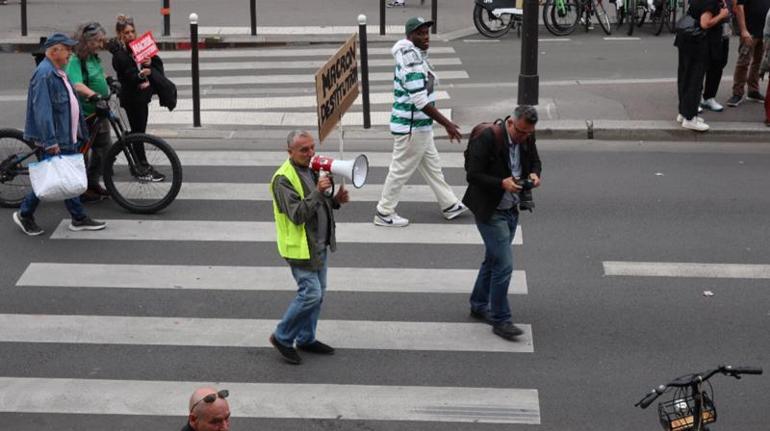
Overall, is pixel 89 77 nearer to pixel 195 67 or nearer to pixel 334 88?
pixel 334 88

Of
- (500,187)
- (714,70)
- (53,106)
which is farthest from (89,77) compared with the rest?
(714,70)

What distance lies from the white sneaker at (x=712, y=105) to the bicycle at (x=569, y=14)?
6401mm

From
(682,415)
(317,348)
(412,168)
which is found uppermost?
(412,168)

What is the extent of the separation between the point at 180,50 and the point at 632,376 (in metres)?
14.2

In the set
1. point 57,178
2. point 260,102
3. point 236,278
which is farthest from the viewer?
point 260,102

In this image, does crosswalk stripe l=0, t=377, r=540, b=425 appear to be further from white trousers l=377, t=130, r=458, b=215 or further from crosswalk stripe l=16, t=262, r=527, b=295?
white trousers l=377, t=130, r=458, b=215

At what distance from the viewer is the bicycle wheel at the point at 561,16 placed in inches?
822

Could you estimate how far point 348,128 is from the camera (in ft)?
47.5

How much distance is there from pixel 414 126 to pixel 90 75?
9.94ft

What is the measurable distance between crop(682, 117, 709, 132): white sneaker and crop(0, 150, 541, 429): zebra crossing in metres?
4.18

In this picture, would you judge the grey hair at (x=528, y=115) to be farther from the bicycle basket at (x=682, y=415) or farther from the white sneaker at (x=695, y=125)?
the white sneaker at (x=695, y=125)

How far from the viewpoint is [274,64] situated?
1908 cm

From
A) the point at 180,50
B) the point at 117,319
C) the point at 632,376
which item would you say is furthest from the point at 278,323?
the point at 180,50

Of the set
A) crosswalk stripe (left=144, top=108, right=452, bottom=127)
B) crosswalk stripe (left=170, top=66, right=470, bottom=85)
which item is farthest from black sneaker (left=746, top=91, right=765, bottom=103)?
crosswalk stripe (left=170, top=66, right=470, bottom=85)
